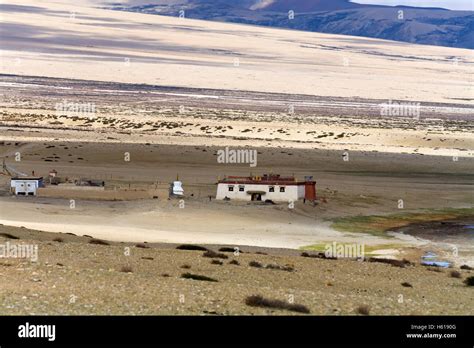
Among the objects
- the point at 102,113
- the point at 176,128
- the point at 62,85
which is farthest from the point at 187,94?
the point at 176,128

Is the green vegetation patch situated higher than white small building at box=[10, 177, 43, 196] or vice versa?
white small building at box=[10, 177, 43, 196]

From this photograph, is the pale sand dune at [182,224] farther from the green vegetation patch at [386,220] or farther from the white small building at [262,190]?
the white small building at [262,190]

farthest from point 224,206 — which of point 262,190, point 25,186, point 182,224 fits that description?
point 25,186

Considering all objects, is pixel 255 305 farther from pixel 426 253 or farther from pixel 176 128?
pixel 176 128

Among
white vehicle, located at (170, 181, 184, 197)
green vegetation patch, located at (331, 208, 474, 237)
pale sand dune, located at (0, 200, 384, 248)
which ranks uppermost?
white vehicle, located at (170, 181, 184, 197)

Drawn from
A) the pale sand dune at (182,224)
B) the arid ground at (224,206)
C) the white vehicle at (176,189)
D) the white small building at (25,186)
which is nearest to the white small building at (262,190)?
the arid ground at (224,206)

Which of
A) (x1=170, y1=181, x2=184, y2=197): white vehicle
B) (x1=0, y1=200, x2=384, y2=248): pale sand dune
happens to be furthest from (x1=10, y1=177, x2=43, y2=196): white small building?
(x1=170, y1=181, x2=184, y2=197): white vehicle

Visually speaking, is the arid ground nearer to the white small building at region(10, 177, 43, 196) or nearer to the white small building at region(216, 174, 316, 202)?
the white small building at region(10, 177, 43, 196)

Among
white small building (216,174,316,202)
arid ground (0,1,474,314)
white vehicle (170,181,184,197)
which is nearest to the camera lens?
arid ground (0,1,474,314)

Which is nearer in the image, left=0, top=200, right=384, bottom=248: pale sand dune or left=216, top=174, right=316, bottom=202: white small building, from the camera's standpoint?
left=0, top=200, right=384, bottom=248: pale sand dune
